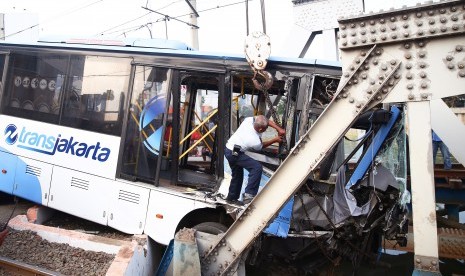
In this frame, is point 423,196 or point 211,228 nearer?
point 423,196

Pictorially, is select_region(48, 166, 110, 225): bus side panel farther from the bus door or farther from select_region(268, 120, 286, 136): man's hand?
select_region(268, 120, 286, 136): man's hand

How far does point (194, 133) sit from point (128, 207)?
4.65 feet

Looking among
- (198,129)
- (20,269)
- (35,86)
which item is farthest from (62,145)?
(198,129)

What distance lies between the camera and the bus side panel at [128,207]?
4844 mm

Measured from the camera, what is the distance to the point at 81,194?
5.29 m

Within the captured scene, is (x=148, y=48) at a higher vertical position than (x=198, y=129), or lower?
higher

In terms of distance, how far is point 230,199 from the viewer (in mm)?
4484

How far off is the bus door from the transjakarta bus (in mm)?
16

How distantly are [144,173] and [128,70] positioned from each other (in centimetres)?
149

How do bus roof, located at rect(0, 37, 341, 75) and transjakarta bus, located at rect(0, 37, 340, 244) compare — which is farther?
transjakarta bus, located at rect(0, 37, 340, 244)

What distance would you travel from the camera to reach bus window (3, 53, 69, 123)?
568 cm

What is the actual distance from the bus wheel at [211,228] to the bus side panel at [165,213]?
24 cm

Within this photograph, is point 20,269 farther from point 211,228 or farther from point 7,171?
point 211,228

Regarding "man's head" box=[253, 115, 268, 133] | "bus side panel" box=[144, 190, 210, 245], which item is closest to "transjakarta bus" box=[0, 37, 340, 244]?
"bus side panel" box=[144, 190, 210, 245]
